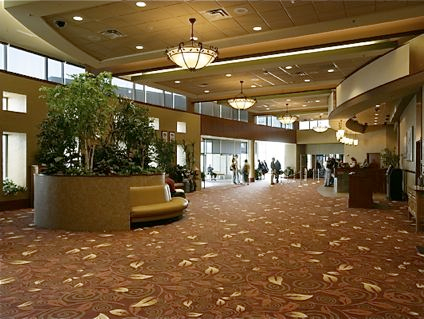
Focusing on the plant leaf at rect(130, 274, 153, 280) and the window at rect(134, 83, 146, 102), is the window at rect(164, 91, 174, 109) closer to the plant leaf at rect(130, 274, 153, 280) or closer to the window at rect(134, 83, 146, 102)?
the window at rect(134, 83, 146, 102)

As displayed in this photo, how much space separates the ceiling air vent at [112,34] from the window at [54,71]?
4444mm

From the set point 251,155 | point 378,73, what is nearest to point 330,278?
point 378,73

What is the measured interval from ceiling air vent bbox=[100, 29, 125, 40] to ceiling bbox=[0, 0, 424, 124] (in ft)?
0.08

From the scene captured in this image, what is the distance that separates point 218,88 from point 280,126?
14106mm

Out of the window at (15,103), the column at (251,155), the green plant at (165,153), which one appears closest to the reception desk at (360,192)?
the green plant at (165,153)

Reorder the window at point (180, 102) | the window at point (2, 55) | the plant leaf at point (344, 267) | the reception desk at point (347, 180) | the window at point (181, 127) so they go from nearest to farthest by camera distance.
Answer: the plant leaf at point (344, 267), the window at point (2, 55), the reception desk at point (347, 180), the window at point (181, 127), the window at point (180, 102)

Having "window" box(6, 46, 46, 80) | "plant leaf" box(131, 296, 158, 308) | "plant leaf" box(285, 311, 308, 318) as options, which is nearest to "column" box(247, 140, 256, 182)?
"window" box(6, 46, 46, 80)

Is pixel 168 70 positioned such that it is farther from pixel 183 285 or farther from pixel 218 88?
pixel 183 285

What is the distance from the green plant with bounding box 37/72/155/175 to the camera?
7227 millimetres

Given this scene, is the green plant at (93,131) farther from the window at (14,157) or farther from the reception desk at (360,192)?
the reception desk at (360,192)

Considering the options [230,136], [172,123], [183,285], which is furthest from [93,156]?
[230,136]

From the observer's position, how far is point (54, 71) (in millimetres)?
12367

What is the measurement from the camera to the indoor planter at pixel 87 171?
272 inches

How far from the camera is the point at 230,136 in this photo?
1991 cm
